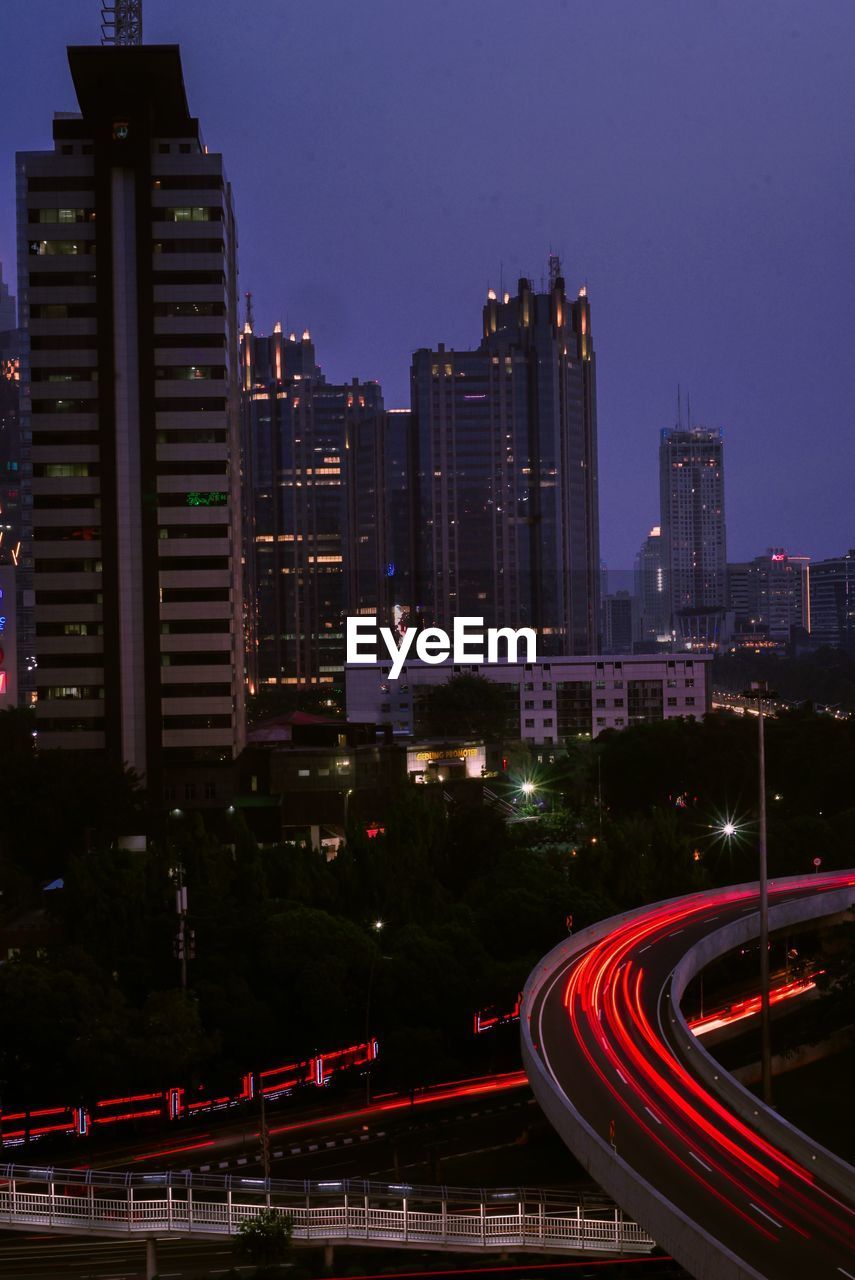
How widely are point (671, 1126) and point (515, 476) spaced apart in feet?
387

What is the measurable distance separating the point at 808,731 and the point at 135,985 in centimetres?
3723

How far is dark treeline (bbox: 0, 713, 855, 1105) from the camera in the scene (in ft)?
101

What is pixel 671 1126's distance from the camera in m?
22.9

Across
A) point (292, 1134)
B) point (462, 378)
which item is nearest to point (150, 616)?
point (292, 1134)

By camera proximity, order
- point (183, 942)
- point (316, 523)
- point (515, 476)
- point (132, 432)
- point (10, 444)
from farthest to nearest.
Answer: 1. point (10, 444)
2. point (316, 523)
3. point (515, 476)
4. point (132, 432)
5. point (183, 942)

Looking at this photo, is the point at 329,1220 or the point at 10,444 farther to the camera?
the point at 10,444

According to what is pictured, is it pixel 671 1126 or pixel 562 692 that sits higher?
pixel 562 692

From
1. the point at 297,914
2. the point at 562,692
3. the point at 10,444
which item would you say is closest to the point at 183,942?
the point at 297,914

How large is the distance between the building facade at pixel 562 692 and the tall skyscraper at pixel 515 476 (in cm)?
4614

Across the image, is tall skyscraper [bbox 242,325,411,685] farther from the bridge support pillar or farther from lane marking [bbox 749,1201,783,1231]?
lane marking [bbox 749,1201,783,1231]

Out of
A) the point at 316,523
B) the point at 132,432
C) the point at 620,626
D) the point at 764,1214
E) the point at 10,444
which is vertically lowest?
the point at 764,1214

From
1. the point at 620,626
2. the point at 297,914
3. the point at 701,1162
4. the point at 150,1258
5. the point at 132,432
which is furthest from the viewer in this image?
the point at 620,626

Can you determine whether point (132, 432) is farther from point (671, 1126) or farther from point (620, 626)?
point (620, 626)

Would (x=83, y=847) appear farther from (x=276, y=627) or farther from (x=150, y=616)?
(x=276, y=627)
